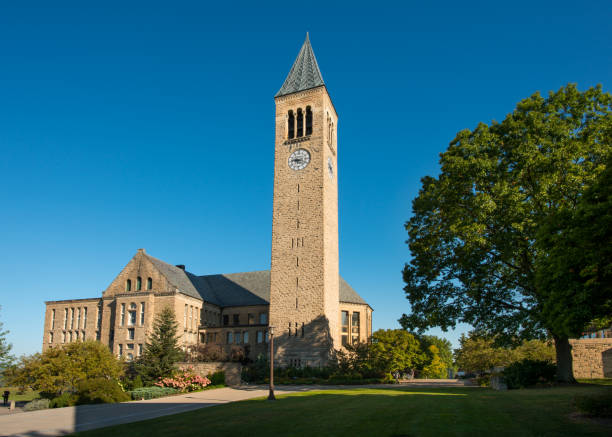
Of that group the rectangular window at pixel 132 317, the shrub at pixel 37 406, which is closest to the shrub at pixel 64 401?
the shrub at pixel 37 406

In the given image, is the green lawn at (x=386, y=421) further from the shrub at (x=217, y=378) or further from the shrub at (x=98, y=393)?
the shrub at (x=217, y=378)

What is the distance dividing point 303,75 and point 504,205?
34730 millimetres

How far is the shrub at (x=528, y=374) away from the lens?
80.2ft

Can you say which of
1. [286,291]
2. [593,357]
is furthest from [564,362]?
[286,291]

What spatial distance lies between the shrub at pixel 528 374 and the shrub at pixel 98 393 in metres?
21.7

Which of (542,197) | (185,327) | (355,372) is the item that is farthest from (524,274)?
(185,327)

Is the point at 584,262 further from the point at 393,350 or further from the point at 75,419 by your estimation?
the point at 393,350

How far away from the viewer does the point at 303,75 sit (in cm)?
5319

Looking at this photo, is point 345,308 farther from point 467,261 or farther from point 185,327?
point 467,261

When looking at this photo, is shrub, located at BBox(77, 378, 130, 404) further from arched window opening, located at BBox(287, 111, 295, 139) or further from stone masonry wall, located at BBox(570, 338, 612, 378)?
stone masonry wall, located at BBox(570, 338, 612, 378)

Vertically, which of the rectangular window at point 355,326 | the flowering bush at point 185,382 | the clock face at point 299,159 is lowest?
the flowering bush at point 185,382

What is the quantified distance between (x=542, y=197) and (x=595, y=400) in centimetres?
1329

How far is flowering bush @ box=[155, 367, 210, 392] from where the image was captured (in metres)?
31.4

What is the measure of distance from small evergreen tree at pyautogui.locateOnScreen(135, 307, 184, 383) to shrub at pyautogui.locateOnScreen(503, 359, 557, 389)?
2270cm
